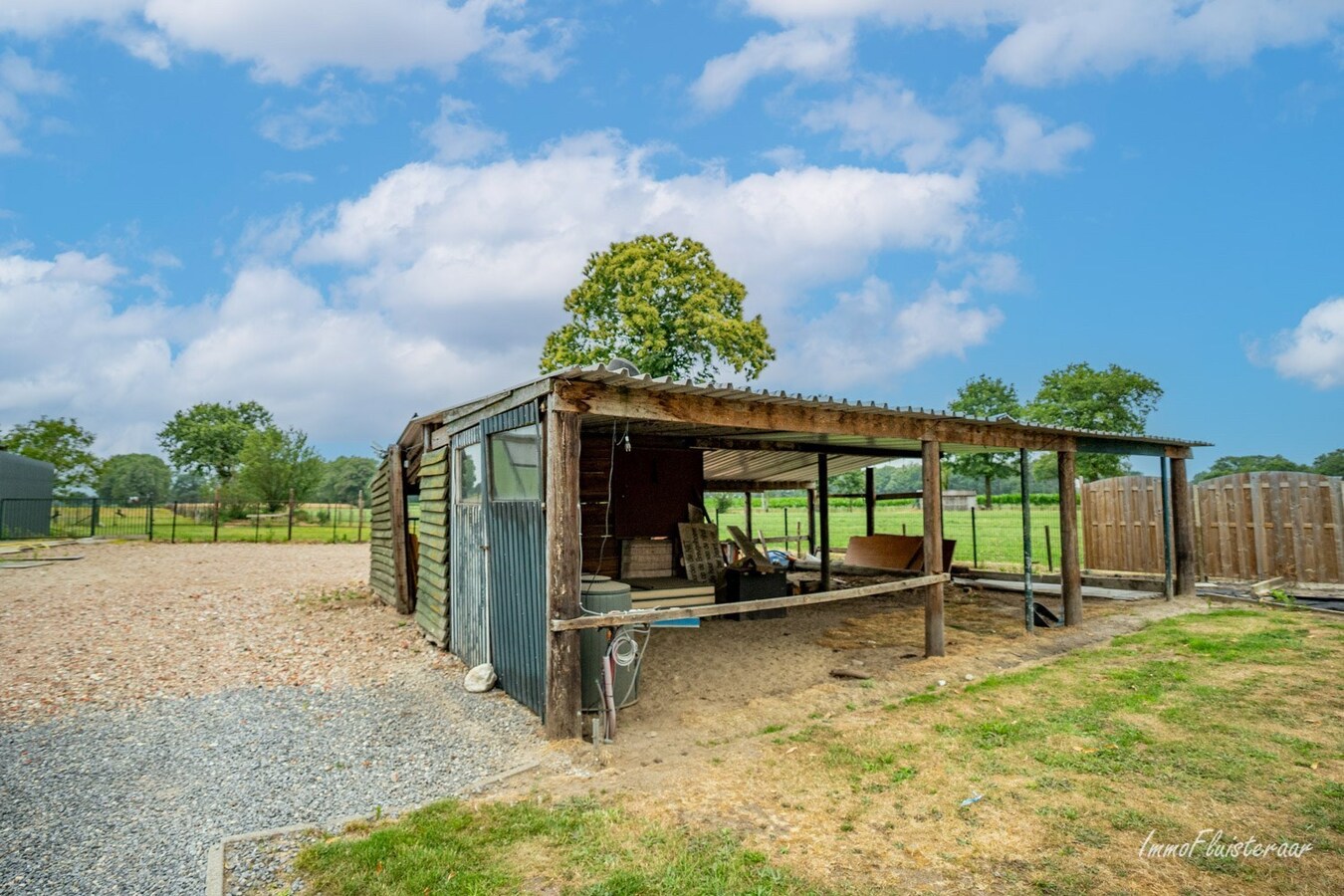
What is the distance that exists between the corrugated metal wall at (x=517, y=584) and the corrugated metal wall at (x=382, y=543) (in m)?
5.01

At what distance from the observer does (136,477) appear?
8875 cm

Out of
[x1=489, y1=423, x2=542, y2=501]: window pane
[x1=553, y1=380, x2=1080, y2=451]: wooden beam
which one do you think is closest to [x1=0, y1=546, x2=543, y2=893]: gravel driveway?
[x1=489, y1=423, x2=542, y2=501]: window pane

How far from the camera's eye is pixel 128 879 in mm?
3447

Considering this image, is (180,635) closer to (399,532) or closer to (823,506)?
(399,532)

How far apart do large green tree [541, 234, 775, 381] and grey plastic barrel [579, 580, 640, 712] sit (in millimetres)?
21761

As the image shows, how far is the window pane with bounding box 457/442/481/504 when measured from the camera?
7371 millimetres

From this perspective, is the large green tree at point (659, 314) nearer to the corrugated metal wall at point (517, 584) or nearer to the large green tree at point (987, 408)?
the large green tree at point (987, 408)

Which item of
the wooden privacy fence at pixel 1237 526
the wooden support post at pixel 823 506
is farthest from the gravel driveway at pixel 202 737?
the wooden privacy fence at pixel 1237 526

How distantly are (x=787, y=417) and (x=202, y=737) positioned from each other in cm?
573

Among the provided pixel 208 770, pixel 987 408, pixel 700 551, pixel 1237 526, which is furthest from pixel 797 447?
pixel 987 408

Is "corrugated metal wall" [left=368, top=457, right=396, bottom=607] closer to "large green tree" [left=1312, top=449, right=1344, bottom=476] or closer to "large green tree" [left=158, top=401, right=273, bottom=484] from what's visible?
"large green tree" [left=158, top=401, right=273, bottom=484]

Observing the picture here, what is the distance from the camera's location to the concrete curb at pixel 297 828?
3.42 meters

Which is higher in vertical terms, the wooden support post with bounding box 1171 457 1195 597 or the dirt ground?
the wooden support post with bounding box 1171 457 1195 597

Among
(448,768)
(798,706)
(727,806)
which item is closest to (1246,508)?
(798,706)
